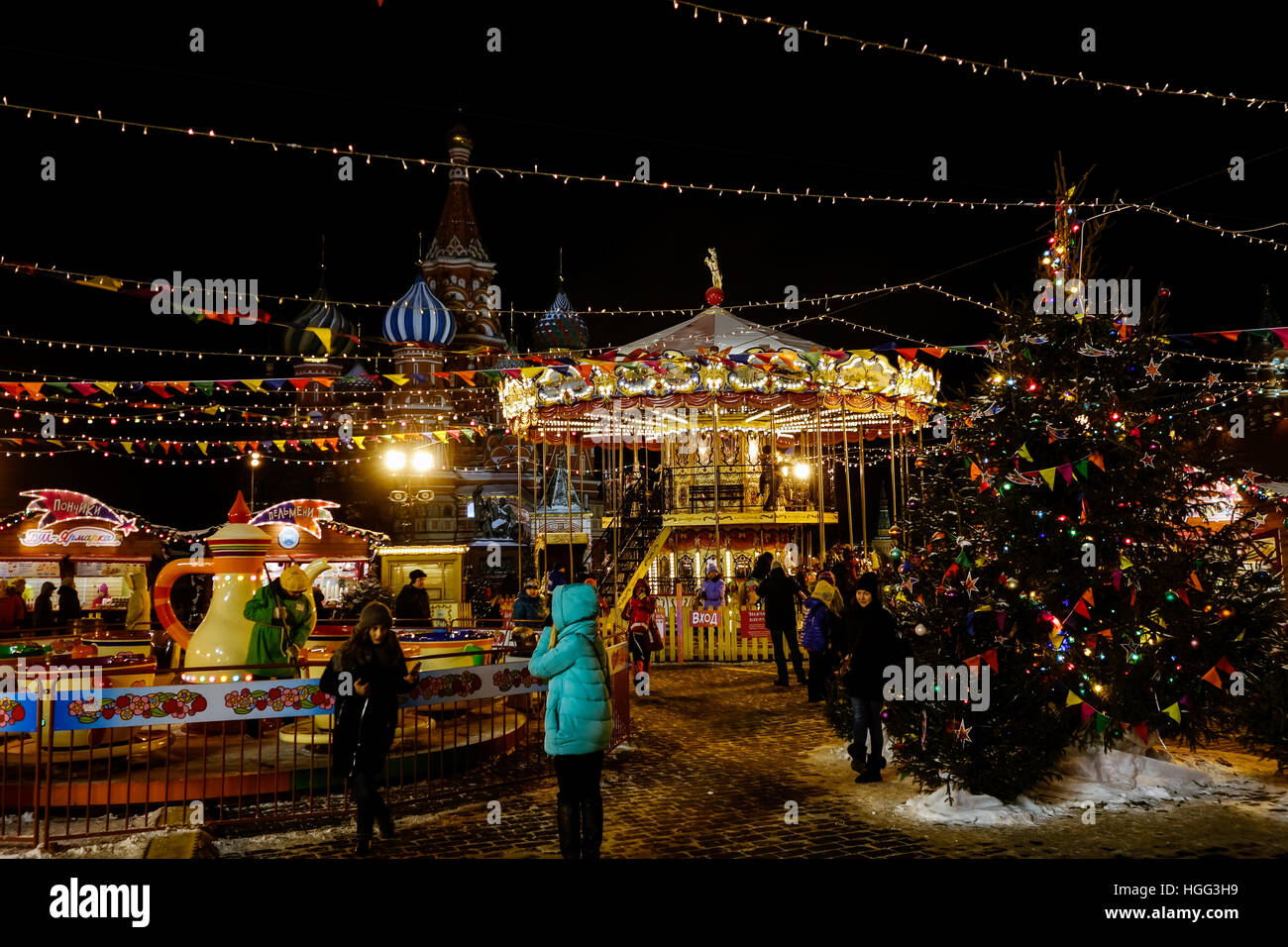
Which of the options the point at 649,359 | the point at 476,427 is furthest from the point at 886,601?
the point at 476,427

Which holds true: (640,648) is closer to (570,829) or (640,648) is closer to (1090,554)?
(1090,554)

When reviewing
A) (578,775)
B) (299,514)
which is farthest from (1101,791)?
(299,514)

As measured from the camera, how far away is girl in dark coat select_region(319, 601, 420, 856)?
5.61 metres

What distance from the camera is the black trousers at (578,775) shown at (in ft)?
16.4

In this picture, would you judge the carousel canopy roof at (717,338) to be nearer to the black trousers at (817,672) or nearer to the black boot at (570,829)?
the black trousers at (817,672)

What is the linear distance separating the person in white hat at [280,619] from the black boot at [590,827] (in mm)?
3740

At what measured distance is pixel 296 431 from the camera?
123 ft

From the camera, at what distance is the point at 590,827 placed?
5020mm

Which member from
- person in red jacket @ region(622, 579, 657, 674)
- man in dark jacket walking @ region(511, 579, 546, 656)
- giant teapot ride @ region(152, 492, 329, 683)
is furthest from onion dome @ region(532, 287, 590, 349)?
giant teapot ride @ region(152, 492, 329, 683)

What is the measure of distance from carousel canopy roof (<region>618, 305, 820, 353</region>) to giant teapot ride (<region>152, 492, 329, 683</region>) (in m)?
9.75

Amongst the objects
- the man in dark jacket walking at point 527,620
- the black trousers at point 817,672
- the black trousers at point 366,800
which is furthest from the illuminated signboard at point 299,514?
the black trousers at point 366,800

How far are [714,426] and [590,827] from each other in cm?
1193
